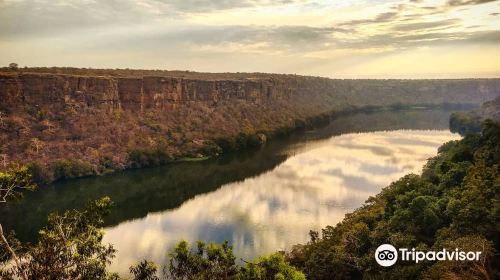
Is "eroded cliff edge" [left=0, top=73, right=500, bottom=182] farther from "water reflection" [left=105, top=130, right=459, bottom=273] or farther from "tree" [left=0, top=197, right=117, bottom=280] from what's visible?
"tree" [left=0, top=197, right=117, bottom=280]

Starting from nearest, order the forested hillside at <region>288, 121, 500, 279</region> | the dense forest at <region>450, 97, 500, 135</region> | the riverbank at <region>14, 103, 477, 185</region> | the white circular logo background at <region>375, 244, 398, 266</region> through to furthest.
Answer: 1. the forested hillside at <region>288, 121, 500, 279</region>
2. the white circular logo background at <region>375, 244, 398, 266</region>
3. the riverbank at <region>14, 103, 477, 185</region>
4. the dense forest at <region>450, 97, 500, 135</region>

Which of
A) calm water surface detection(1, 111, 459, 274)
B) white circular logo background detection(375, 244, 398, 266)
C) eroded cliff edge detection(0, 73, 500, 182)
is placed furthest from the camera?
eroded cliff edge detection(0, 73, 500, 182)

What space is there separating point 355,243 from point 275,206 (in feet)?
56.6

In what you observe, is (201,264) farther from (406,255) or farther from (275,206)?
(275,206)

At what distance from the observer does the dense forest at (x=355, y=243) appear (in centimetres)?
1165

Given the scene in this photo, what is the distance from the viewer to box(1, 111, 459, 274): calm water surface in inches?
1253

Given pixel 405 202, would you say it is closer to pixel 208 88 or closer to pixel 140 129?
pixel 140 129

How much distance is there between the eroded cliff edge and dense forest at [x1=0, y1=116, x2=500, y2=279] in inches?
885

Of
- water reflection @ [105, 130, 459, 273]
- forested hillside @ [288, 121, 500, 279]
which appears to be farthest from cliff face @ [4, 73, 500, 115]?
forested hillside @ [288, 121, 500, 279]

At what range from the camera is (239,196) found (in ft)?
141

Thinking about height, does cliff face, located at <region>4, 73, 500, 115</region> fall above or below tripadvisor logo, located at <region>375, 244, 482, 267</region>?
above

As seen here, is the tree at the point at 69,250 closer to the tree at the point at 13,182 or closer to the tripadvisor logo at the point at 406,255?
the tree at the point at 13,182

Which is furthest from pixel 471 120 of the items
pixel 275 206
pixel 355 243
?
pixel 355 243

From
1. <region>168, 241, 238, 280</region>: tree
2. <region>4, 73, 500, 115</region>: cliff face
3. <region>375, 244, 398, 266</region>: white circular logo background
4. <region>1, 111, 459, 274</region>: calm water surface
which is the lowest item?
<region>1, 111, 459, 274</region>: calm water surface
